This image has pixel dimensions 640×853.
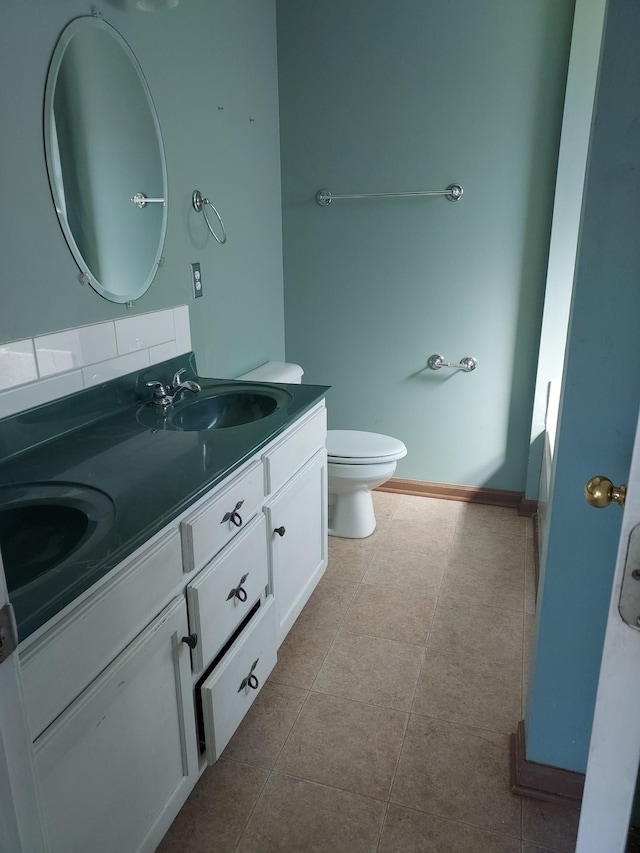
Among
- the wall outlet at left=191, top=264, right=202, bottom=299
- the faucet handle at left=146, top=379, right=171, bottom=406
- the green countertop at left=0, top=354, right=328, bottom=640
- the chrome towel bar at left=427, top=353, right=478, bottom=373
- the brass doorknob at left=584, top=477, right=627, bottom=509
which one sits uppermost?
the wall outlet at left=191, top=264, right=202, bottom=299

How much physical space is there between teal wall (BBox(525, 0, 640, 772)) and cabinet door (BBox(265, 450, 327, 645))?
74cm

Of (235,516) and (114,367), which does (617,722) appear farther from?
(114,367)

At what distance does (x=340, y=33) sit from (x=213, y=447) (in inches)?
86.0

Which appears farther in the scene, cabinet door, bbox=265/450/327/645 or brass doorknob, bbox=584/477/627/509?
cabinet door, bbox=265/450/327/645

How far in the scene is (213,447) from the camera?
61.7 inches

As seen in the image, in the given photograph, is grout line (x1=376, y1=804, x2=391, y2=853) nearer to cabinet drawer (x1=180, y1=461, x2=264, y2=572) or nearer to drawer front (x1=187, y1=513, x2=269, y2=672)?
drawer front (x1=187, y1=513, x2=269, y2=672)

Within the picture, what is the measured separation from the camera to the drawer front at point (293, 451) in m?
1.75

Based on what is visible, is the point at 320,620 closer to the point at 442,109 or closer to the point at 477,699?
the point at 477,699

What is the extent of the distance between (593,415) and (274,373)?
5.48 ft

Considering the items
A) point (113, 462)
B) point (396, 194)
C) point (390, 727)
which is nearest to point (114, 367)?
point (113, 462)

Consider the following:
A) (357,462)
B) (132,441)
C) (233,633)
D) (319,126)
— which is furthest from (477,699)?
(319,126)

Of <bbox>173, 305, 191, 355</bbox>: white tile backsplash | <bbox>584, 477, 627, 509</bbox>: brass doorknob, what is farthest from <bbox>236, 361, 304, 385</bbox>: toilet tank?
<bbox>584, 477, 627, 509</bbox>: brass doorknob

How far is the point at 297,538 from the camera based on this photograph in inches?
79.9

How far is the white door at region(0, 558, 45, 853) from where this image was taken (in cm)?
63
